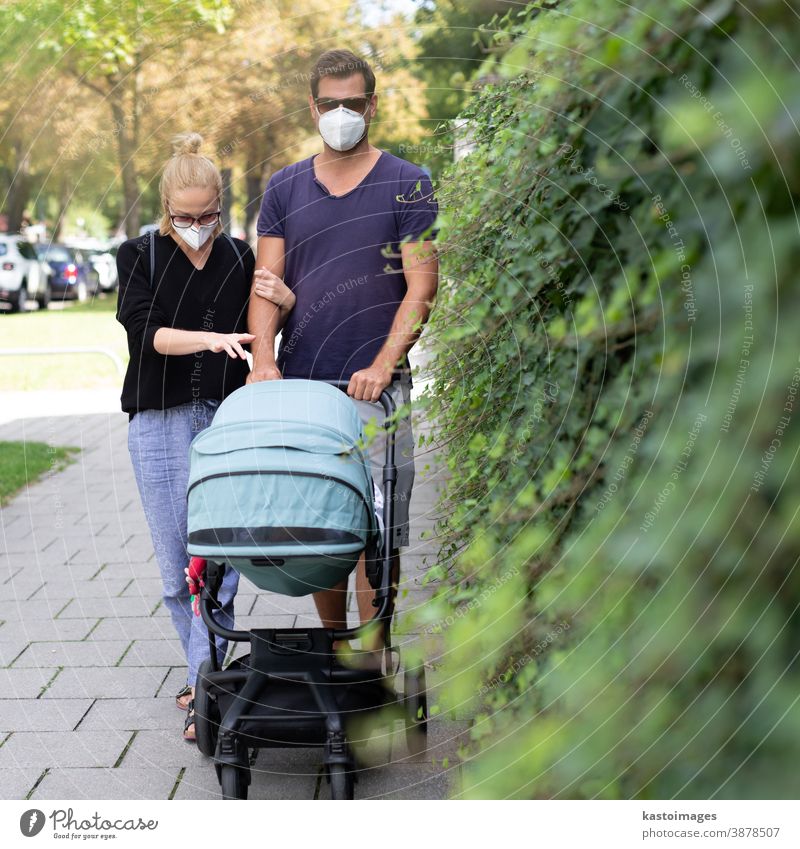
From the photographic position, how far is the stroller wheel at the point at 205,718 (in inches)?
136

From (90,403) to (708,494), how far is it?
10.8 meters

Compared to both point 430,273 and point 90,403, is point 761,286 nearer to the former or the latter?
point 430,273

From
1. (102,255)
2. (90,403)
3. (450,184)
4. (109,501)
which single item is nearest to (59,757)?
(450,184)

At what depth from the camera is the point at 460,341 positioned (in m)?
2.98

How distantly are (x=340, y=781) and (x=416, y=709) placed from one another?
1.30ft

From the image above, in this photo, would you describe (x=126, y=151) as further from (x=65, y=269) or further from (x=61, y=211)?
(x=65, y=269)

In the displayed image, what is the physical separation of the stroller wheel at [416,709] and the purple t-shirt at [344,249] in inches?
41.8

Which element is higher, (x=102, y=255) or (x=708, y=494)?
(x=708, y=494)

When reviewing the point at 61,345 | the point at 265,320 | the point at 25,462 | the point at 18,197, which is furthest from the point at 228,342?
the point at 18,197

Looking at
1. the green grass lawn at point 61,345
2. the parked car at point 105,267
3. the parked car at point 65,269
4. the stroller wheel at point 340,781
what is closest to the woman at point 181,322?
the stroller wheel at point 340,781

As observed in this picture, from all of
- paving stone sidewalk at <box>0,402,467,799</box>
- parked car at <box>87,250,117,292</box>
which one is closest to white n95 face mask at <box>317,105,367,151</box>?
paving stone sidewalk at <box>0,402,467,799</box>

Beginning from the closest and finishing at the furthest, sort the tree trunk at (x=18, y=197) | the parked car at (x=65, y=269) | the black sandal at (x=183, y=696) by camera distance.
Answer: the black sandal at (x=183, y=696) → the parked car at (x=65, y=269) → the tree trunk at (x=18, y=197)

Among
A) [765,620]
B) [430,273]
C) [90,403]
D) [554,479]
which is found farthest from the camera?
[90,403]

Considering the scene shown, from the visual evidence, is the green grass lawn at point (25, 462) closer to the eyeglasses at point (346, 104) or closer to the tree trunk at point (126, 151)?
the tree trunk at point (126, 151)
